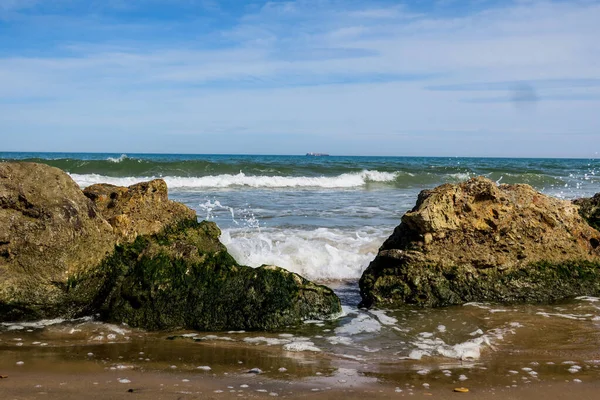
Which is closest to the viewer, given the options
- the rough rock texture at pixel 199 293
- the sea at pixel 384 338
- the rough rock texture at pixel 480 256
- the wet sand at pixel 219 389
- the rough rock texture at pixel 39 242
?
the wet sand at pixel 219 389

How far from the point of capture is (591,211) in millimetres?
6953

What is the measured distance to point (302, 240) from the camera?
8.72 m

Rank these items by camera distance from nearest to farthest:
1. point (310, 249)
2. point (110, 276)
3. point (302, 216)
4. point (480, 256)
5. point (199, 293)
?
point (199, 293)
point (110, 276)
point (480, 256)
point (310, 249)
point (302, 216)

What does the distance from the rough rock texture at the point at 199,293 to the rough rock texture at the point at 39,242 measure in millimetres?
335

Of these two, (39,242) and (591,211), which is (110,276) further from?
(591,211)

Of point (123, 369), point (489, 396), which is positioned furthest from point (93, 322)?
point (489, 396)

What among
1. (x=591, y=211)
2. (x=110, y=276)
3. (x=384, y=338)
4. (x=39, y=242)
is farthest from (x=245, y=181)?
(x=384, y=338)

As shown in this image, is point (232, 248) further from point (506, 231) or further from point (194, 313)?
point (506, 231)

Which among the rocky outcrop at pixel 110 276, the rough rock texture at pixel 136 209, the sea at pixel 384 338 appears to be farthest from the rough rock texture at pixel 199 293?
the rough rock texture at pixel 136 209

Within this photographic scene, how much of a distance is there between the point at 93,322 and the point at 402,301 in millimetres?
2797

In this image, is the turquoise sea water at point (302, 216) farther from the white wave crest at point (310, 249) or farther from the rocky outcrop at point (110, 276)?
Result: the rocky outcrop at point (110, 276)

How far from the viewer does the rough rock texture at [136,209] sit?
5652 millimetres

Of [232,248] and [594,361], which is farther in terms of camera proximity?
[232,248]

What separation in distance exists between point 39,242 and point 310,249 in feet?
12.7
